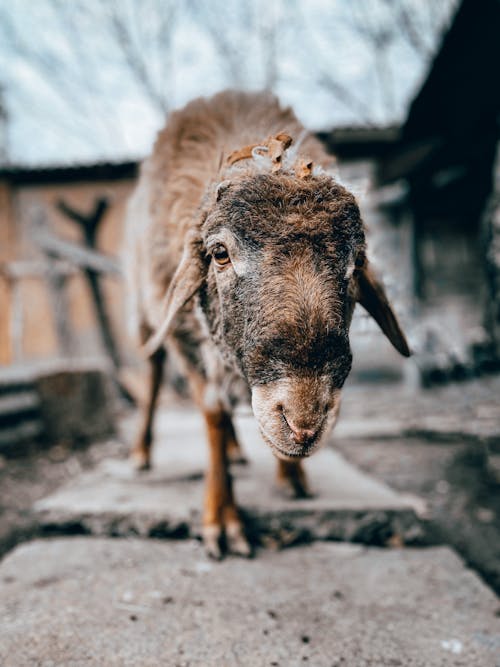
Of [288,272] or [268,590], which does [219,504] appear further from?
[288,272]

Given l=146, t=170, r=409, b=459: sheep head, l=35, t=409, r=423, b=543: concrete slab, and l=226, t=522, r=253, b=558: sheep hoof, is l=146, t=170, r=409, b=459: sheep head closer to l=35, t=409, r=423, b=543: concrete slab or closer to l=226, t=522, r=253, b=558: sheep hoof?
l=226, t=522, r=253, b=558: sheep hoof

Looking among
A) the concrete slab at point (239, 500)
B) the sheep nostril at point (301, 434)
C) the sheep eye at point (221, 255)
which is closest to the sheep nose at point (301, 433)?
the sheep nostril at point (301, 434)

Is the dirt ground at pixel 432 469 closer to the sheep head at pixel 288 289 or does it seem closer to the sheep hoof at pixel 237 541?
the sheep hoof at pixel 237 541

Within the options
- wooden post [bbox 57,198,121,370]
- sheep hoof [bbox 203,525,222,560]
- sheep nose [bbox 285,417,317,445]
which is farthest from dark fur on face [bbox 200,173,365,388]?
wooden post [bbox 57,198,121,370]

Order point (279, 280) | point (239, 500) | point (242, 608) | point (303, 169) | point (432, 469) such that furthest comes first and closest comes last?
point (432, 469) < point (239, 500) < point (242, 608) < point (303, 169) < point (279, 280)

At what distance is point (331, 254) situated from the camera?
62.9 inches

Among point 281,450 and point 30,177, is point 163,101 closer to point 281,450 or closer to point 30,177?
point 30,177

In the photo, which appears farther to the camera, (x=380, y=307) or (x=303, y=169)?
(x=380, y=307)

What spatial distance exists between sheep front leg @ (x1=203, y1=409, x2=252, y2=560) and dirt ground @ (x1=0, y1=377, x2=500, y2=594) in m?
1.30

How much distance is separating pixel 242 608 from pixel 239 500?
0.86 metres

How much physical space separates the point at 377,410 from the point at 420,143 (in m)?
5.87

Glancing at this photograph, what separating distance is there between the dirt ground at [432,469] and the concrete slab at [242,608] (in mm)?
585

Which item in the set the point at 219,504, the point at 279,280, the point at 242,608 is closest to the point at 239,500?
the point at 219,504

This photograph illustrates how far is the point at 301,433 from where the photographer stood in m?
1.43
